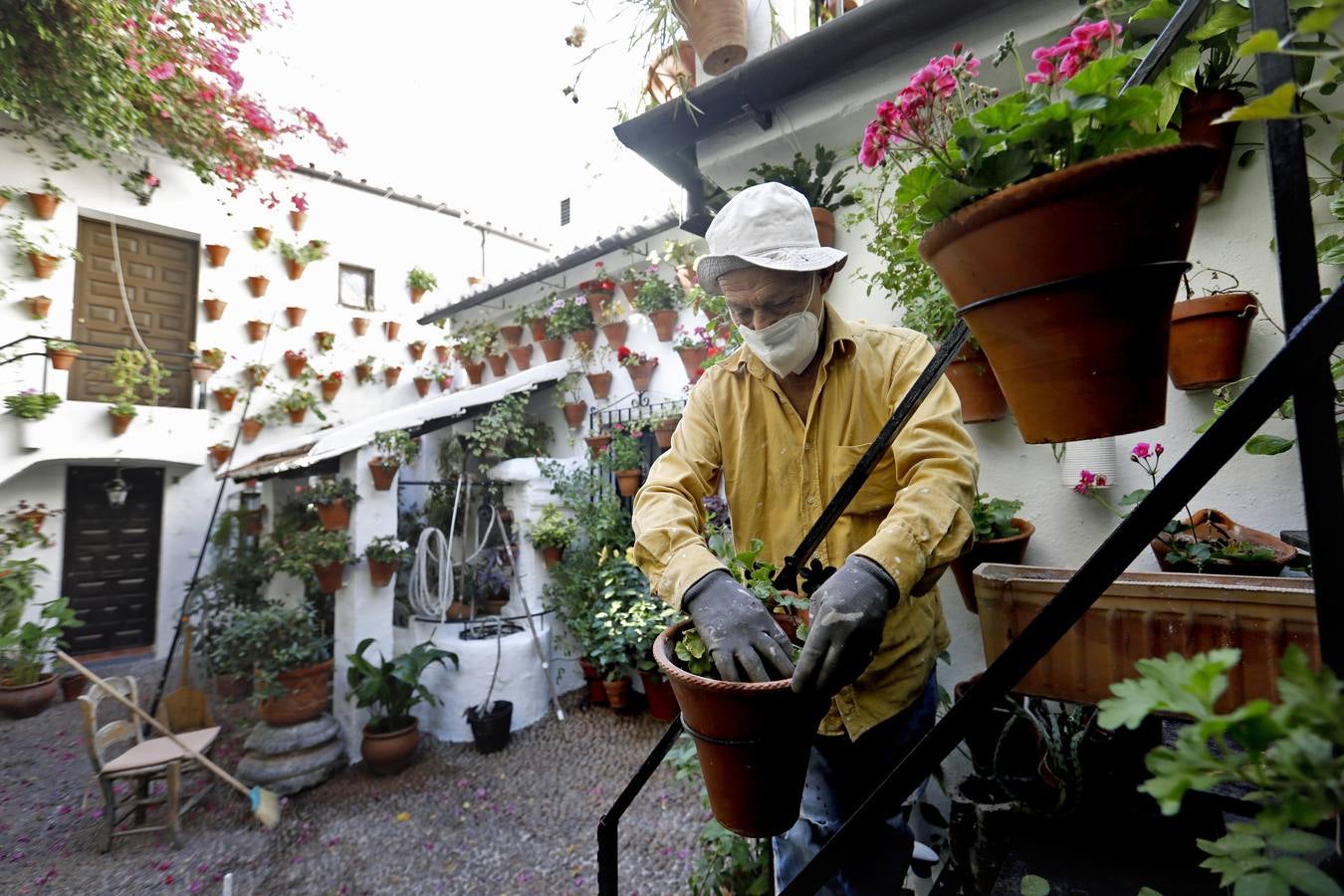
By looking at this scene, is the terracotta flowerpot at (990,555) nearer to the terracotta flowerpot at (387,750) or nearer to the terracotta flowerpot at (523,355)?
the terracotta flowerpot at (387,750)

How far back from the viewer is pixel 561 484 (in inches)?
247

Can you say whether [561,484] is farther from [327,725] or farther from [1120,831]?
[1120,831]

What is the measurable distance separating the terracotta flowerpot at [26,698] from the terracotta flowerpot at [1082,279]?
30.5 ft

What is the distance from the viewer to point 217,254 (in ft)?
26.8

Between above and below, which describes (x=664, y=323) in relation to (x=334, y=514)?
above

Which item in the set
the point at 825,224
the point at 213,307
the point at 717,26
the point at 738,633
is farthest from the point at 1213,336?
the point at 213,307

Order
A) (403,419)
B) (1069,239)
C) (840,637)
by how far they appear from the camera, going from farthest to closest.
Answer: (403,419) < (840,637) < (1069,239)

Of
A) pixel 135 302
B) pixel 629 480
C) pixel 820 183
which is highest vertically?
pixel 135 302

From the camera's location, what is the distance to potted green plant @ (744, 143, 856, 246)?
2961 mm

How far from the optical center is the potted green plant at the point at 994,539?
2.27 metres

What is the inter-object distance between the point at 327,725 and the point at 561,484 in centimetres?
294

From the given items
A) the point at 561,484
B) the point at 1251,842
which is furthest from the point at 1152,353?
the point at 561,484

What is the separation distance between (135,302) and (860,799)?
400 inches

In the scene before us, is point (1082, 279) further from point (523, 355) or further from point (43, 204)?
point (43, 204)
